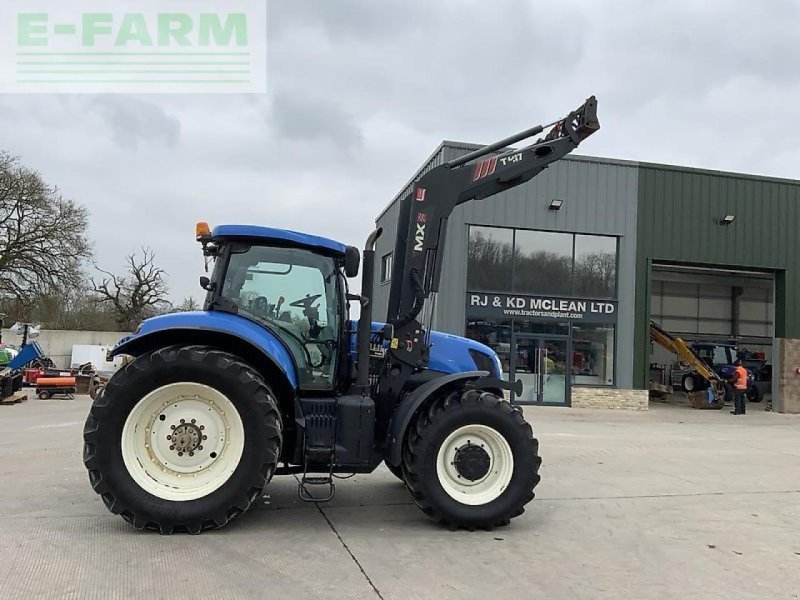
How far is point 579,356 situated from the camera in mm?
18766

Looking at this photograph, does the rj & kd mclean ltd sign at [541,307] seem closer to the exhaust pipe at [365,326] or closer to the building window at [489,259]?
the building window at [489,259]

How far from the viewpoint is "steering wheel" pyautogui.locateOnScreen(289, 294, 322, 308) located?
5.43m

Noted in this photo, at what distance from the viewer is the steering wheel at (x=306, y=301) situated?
543 centimetres

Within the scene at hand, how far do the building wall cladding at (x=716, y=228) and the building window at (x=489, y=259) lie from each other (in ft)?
13.6

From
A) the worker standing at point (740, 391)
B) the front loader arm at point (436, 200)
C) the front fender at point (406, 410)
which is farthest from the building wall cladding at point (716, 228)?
the front fender at point (406, 410)

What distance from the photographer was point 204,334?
5051 millimetres

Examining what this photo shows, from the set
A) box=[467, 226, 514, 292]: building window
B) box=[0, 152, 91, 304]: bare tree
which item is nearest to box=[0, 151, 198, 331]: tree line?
box=[0, 152, 91, 304]: bare tree

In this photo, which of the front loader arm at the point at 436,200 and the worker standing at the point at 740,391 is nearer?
the front loader arm at the point at 436,200

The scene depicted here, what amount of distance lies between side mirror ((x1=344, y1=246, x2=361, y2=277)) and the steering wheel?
0.36 meters

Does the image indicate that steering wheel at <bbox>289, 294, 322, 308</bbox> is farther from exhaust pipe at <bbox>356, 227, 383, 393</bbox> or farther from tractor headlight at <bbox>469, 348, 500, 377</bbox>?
tractor headlight at <bbox>469, 348, 500, 377</bbox>

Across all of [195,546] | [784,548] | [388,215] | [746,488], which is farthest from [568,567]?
[388,215]

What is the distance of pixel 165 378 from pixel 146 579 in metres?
1.49

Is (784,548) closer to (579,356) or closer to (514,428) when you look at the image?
(514,428)

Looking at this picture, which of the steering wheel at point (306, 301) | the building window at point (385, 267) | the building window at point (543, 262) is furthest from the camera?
the building window at point (385, 267)
